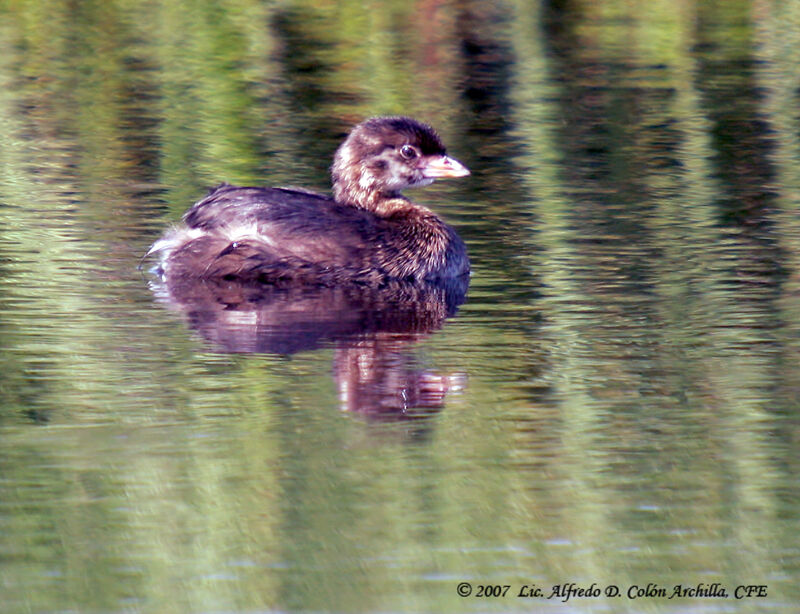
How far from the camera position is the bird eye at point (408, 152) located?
11.2 m

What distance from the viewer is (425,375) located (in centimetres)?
809

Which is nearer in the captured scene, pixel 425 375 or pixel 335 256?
pixel 425 375

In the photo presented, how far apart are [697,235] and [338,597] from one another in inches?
249

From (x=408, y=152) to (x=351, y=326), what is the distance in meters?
2.27

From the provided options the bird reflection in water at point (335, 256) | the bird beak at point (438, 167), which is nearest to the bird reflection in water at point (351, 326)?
the bird reflection in water at point (335, 256)

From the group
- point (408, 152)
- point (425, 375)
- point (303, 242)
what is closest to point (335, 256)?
point (303, 242)

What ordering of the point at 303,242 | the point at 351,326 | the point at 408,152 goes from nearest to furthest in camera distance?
1. the point at 351,326
2. the point at 303,242
3. the point at 408,152

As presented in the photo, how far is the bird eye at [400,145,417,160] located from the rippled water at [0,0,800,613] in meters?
0.70

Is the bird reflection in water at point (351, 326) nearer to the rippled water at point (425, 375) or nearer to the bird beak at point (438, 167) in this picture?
the rippled water at point (425, 375)

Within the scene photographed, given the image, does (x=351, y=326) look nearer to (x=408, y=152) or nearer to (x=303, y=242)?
(x=303, y=242)

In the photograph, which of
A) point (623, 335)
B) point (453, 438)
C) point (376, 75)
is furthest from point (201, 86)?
point (453, 438)

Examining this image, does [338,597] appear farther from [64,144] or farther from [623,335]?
[64,144]

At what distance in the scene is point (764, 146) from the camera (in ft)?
47.7

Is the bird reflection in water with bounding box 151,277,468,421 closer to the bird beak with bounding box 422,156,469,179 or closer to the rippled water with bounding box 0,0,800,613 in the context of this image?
the rippled water with bounding box 0,0,800,613
